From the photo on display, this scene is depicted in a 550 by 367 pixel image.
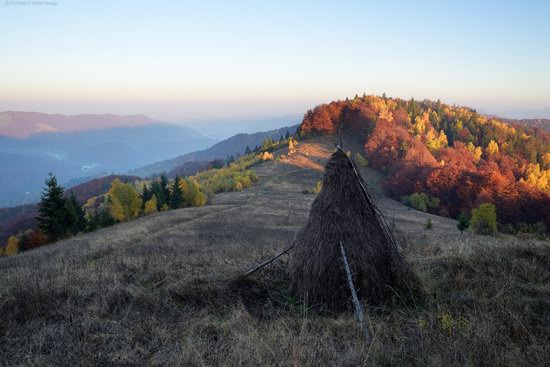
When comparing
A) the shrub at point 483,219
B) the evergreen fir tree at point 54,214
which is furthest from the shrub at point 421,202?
the evergreen fir tree at point 54,214

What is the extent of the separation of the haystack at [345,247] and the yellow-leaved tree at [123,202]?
52.0 metres

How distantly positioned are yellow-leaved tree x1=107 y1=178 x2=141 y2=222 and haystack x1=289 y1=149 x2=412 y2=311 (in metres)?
52.0

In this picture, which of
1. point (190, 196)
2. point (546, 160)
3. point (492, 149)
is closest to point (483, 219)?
point (190, 196)

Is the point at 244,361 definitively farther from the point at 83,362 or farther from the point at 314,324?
the point at 83,362

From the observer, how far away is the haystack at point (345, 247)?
22.5ft

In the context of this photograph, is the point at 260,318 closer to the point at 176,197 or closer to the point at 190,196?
the point at 176,197

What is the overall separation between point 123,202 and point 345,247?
5439 cm

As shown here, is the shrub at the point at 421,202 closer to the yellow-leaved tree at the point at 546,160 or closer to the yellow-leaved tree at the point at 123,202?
the yellow-leaved tree at the point at 123,202

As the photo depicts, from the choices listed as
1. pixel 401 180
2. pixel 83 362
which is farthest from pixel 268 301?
pixel 401 180

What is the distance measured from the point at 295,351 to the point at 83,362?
9.05 ft

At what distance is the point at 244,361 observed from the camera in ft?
14.4

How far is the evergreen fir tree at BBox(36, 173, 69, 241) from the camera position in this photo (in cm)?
4159

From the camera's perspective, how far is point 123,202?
55344mm

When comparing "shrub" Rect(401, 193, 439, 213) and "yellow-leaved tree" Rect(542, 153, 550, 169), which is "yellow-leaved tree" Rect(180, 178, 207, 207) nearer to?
"shrub" Rect(401, 193, 439, 213)
